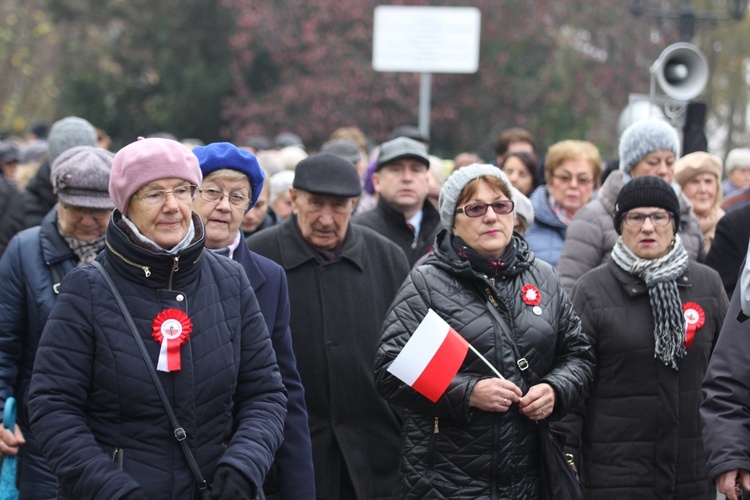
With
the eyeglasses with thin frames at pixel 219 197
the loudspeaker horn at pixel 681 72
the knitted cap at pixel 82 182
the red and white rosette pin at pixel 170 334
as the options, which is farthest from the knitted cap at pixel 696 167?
the red and white rosette pin at pixel 170 334

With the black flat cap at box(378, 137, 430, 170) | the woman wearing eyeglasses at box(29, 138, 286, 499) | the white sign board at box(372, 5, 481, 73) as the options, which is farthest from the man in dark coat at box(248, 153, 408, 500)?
the white sign board at box(372, 5, 481, 73)

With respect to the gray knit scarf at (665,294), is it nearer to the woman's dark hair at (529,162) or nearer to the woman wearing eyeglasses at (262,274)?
the woman wearing eyeglasses at (262,274)

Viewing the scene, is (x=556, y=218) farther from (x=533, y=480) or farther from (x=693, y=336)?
(x=533, y=480)

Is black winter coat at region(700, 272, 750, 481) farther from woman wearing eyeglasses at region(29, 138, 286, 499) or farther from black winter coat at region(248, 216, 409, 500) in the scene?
black winter coat at region(248, 216, 409, 500)

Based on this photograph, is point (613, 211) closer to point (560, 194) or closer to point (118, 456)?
point (560, 194)

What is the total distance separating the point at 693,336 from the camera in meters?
5.49

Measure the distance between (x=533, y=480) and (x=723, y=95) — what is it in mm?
26970

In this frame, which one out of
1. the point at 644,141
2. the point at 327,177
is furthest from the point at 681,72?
the point at 327,177

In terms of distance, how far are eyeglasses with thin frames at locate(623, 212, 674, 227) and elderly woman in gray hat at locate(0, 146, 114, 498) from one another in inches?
101

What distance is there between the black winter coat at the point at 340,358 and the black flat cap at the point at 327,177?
301 mm

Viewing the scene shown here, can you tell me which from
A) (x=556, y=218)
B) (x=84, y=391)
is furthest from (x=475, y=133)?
(x=84, y=391)

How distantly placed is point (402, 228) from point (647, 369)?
2264mm

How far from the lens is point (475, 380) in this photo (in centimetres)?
471

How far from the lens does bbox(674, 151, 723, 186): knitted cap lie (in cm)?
796
